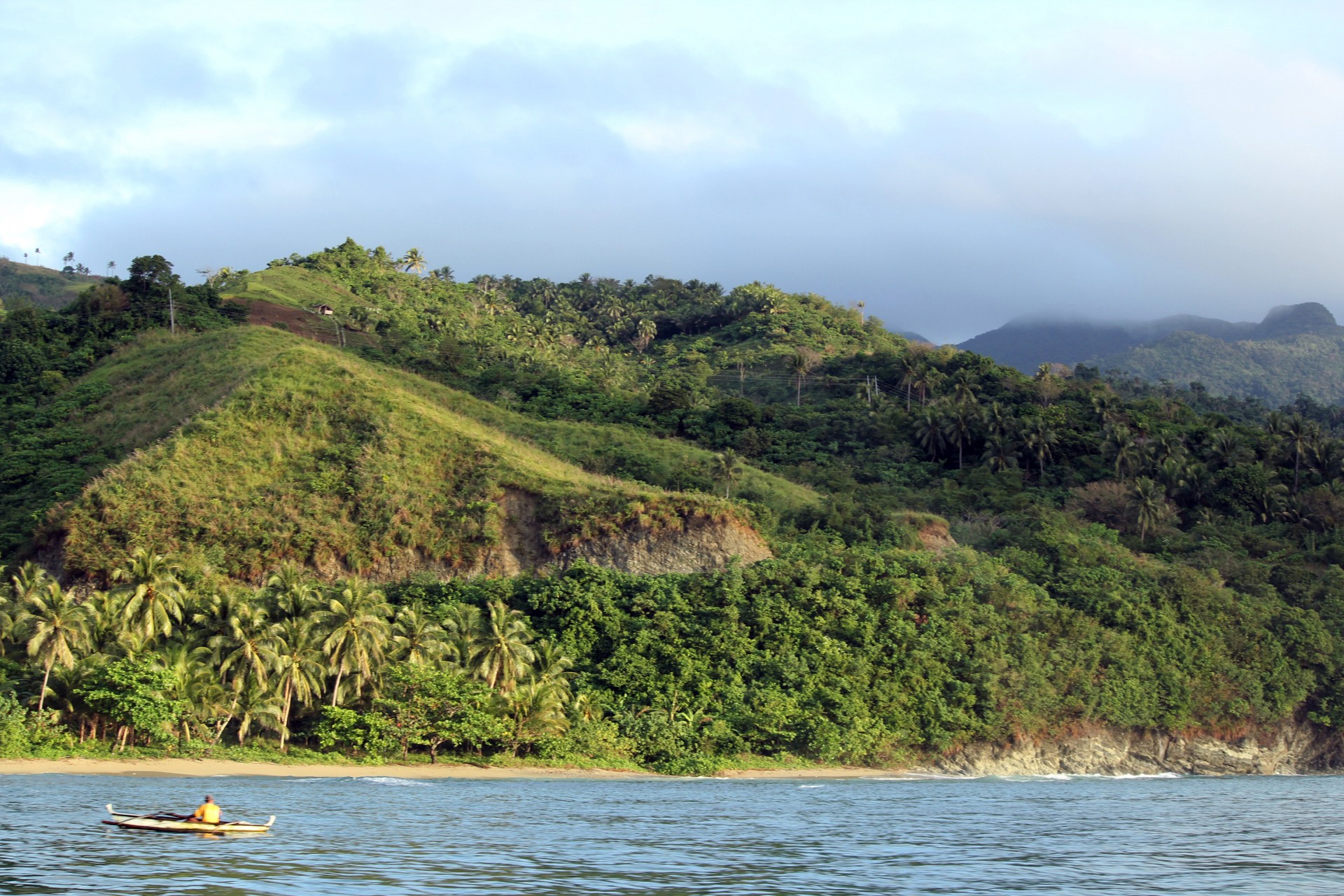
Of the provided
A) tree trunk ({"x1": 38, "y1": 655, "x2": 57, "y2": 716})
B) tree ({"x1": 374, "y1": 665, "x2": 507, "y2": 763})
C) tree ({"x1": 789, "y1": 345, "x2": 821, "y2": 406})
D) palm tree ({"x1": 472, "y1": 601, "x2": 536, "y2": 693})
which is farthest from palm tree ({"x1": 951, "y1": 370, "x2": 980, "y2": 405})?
tree trunk ({"x1": 38, "y1": 655, "x2": 57, "y2": 716})

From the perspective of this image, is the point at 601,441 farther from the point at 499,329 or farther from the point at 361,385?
the point at 499,329

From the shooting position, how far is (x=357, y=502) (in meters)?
68.6

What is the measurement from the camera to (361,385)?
259 feet

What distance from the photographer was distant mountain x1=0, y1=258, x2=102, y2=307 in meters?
176

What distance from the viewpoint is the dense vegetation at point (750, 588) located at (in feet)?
174

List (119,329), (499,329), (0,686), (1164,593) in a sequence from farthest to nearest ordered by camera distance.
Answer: (499,329), (119,329), (1164,593), (0,686)

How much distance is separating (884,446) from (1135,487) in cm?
2335

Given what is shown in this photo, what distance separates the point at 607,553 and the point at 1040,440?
52876 mm

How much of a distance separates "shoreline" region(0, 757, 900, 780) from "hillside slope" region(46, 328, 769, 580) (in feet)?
50.2

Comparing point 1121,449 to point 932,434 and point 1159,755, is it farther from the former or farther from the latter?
point 1159,755

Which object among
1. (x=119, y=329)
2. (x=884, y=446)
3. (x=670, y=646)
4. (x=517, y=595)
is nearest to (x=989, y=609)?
(x=670, y=646)

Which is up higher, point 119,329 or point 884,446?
point 119,329

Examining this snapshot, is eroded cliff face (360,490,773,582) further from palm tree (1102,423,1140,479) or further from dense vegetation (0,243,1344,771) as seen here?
palm tree (1102,423,1140,479)

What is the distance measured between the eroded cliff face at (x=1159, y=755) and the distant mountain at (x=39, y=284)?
153021 mm
